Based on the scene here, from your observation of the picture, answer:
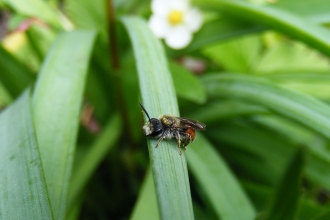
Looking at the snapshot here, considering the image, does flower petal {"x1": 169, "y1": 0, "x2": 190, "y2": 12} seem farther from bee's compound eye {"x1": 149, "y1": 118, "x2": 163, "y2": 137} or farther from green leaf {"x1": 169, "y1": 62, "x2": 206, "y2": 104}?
bee's compound eye {"x1": 149, "y1": 118, "x2": 163, "y2": 137}

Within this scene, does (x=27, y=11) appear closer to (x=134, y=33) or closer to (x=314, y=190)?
(x=134, y=33)

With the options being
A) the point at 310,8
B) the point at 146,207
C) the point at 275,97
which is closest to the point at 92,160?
the point at 146,207

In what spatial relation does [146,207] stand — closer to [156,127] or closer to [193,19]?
[156,127]

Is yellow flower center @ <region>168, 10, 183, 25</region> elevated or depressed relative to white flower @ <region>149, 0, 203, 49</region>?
elevated

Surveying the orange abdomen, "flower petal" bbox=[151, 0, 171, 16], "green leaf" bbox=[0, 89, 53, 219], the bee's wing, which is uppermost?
"flower petal" bbox=[151, 0, 171, 16]

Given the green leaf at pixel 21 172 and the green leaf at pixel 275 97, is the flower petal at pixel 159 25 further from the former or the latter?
the green leaf at pixel 21 172

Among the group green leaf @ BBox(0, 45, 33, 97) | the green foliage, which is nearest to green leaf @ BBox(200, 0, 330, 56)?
the green foliage

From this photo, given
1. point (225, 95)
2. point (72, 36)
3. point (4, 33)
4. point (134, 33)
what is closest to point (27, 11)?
point (72, 36)
